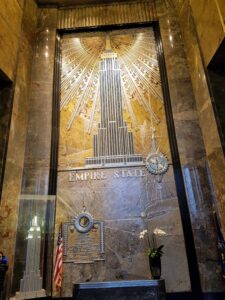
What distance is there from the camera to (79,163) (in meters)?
6.80

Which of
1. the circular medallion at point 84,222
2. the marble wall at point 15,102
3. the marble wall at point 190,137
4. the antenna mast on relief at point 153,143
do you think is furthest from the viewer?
the antenna mast on relief at point 153,143

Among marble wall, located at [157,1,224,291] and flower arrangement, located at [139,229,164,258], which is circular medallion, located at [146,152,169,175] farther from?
flower arrangement, located at [139,229,164,258]

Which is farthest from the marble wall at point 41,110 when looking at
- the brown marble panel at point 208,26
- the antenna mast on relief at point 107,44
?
the brown marble panel at point 208,26

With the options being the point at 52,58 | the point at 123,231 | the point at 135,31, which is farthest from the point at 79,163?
the point at 135,31

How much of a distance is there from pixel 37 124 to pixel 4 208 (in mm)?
2450

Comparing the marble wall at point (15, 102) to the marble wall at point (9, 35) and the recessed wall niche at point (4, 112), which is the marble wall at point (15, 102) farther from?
the recessed wall niche at point (4, 112)

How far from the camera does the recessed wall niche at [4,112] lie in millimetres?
5770

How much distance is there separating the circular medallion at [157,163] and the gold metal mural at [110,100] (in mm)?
156

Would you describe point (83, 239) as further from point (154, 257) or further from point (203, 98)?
point (203, 98)

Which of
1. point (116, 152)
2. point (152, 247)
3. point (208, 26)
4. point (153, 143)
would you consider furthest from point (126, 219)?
point (208, 26)

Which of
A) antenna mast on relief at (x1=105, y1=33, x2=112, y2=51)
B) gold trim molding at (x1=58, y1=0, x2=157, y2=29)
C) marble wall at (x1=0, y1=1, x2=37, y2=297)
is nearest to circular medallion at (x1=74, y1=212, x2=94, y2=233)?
marble wall at (x1=0, y1=1, x2=37, y2=297)

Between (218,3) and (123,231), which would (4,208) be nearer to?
(123,231)

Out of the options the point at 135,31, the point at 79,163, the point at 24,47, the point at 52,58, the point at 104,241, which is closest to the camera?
the point at 104,241

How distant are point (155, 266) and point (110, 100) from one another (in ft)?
14.5
